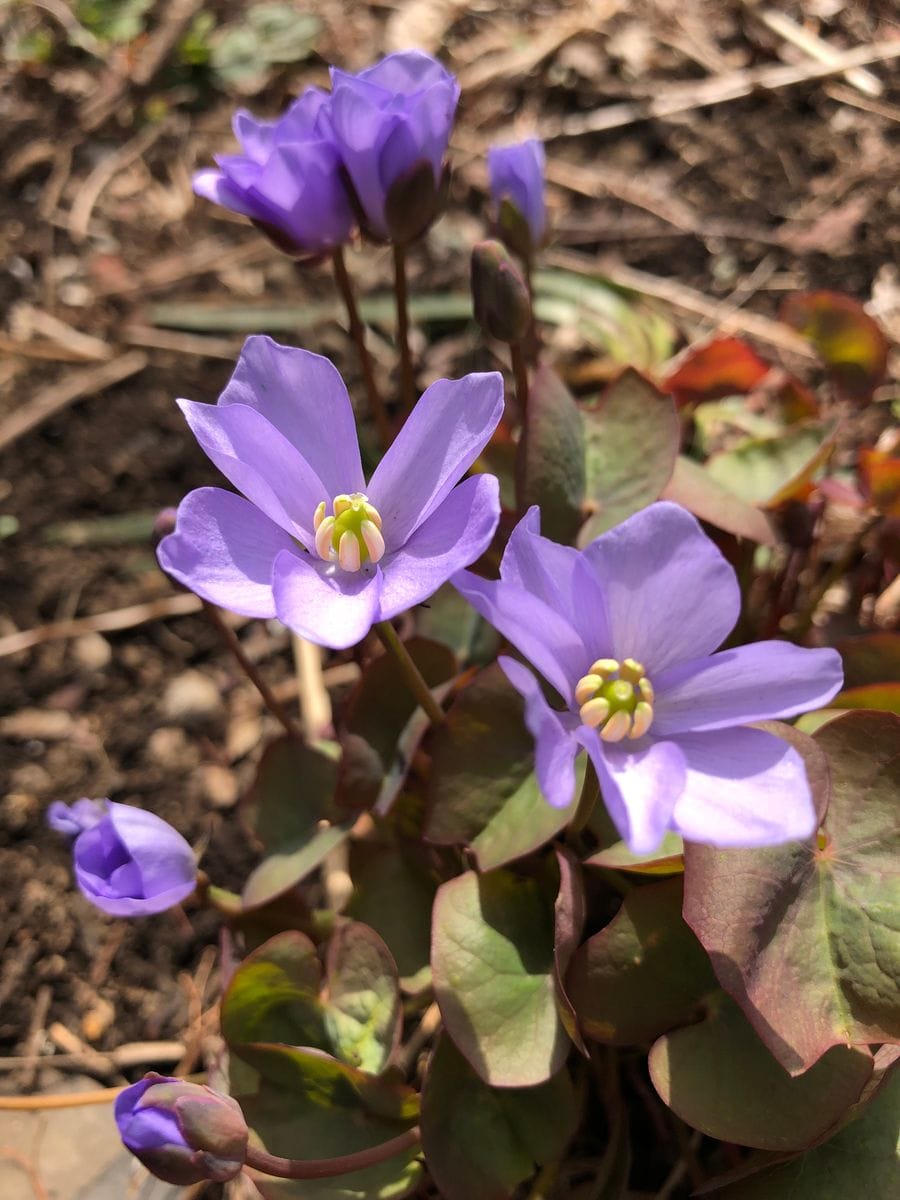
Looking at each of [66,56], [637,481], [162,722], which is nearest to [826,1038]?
[637,481]

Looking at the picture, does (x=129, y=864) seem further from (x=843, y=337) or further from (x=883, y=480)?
(x=843, y=337)

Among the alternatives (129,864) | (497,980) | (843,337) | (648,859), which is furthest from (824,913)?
(843,337)

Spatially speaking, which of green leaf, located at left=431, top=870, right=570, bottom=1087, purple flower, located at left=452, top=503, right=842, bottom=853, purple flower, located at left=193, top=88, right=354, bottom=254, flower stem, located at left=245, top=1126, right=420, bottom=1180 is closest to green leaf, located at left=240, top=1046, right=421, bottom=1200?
flower stem, located at left=245, top=1126, right=420, bottom=1180

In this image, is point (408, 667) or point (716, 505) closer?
point (408, 667)

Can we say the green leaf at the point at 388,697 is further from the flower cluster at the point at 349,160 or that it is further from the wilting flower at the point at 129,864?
the flower cluster at the point at 349,160

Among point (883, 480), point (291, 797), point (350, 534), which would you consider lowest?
point (291, 797)

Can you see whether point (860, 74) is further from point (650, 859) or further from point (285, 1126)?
point (285, 1126)
